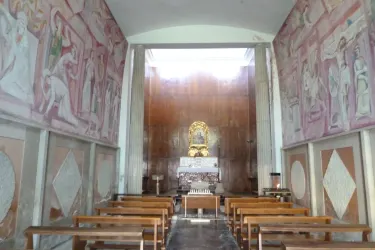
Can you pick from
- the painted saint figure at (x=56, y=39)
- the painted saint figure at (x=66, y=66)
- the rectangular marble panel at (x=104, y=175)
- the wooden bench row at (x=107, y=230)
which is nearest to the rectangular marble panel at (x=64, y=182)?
the rectangular marble panel at (x=104, y=175)

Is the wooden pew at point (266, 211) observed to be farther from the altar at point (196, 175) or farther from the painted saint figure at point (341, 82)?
the altar at point (196, 175)

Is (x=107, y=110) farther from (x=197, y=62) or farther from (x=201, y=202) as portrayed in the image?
(x=197, y=62)

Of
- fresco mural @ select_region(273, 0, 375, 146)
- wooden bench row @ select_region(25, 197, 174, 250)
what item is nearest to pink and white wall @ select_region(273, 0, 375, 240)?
fresco mural @ select_region(273, 0, 375, 146)

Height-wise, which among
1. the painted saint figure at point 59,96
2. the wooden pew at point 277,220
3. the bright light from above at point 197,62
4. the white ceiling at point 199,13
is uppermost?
the bright light from above at point 197,62

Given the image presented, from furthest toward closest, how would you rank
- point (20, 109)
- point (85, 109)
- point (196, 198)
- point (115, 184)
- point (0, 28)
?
1. point (115, 184)
2. point (196, 198)
3. point (85, 109)
4. point (20, 109)
5. point (0, 28)

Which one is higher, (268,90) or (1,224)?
(268,90)

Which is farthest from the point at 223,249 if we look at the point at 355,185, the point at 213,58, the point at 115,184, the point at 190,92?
the point at 213,58

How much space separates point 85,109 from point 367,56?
5401 millimetres

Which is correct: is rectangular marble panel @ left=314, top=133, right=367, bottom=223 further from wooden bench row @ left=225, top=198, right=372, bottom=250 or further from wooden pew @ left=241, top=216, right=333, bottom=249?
wooden pew @ left=241, top=216, right=333, bottom=249

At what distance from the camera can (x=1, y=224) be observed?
363 cm

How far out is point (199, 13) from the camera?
28.2ft

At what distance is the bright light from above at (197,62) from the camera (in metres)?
13.9

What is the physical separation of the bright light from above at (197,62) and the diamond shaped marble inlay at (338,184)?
8959mm

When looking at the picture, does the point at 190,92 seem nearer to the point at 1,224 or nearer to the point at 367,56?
the point at 367,56
